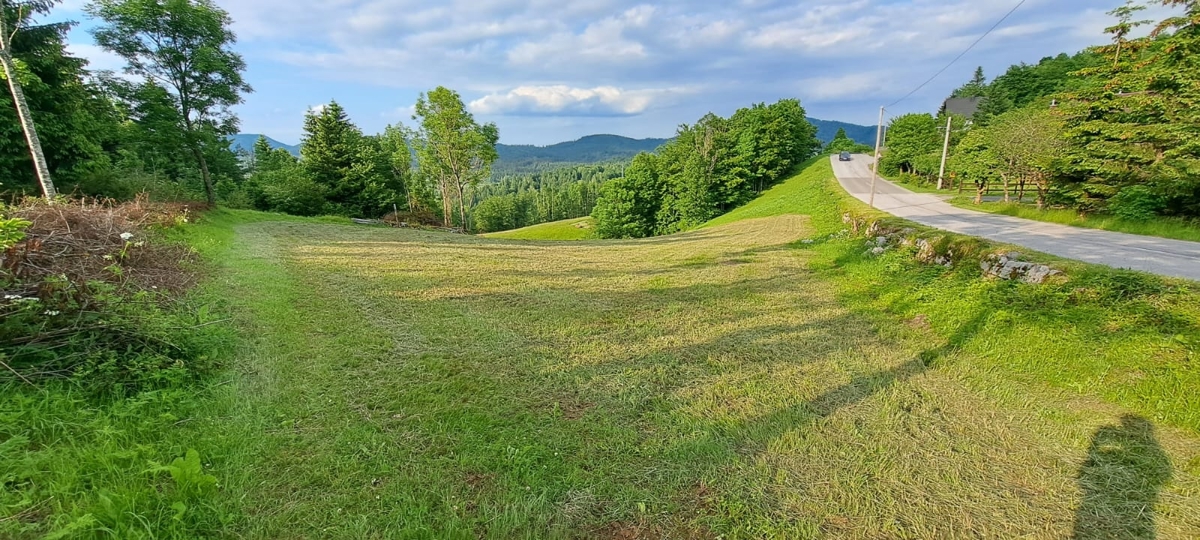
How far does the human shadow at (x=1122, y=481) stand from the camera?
2.13 metres

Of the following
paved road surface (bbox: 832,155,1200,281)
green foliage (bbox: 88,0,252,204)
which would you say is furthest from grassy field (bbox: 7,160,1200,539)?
green foliage (bbox: 88,0,252,204)

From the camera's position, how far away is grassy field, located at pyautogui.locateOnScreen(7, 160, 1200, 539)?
2.13 metres

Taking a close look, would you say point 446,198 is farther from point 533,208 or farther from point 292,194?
point 533,208

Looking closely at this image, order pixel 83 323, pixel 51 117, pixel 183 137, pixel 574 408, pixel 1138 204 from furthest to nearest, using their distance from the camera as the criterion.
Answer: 1. pixel 183 137
2. pixel 1138 204
3. pixel 51 117
4. pixel 574 408
5. pixel 83 323

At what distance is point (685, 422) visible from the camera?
303 cm

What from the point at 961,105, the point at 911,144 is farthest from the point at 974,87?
the point at 911,144

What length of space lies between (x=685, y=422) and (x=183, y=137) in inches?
855

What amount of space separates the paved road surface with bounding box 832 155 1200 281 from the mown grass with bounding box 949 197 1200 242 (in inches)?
16.0

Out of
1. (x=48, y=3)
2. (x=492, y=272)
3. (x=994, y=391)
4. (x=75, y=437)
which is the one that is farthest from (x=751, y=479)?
(x=48, y=3)

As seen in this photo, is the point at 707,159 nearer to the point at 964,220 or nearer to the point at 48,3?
the point at 964,220

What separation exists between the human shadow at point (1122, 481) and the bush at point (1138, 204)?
11.5 meters

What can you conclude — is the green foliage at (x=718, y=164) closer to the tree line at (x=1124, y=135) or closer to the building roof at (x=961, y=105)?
the tree line at (x=1124, y=135)

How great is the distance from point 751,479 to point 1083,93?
687 inches

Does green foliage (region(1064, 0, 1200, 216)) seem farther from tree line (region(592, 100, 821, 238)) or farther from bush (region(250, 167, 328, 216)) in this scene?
bush (region(250, 167, 328, 216))
